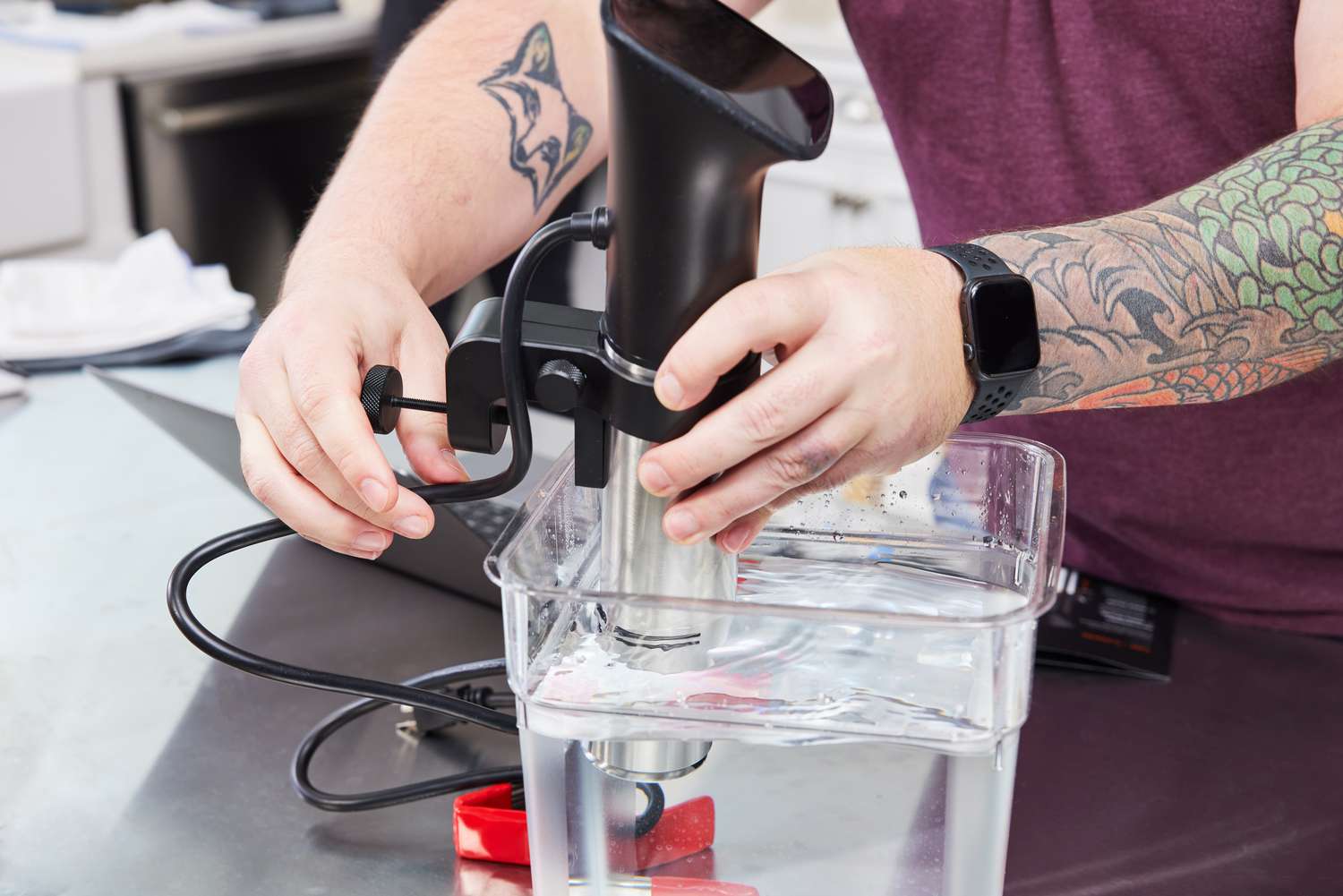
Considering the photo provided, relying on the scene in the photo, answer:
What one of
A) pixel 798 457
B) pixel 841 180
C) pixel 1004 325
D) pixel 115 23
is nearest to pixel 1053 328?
pixel 1004 325

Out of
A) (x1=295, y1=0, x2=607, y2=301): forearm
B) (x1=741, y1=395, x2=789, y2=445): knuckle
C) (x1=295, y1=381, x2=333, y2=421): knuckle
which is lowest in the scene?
(x1=295, y1=381, x2=333, y2=421): knuckle

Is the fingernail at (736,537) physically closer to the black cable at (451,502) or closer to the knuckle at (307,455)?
the black cable at (451,502)

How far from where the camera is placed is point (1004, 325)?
59cm

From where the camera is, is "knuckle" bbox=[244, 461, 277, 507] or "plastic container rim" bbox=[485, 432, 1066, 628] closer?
"plastic container rim" bbox=[485, 432, 1066, 628]

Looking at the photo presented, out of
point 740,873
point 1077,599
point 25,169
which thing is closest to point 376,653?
point 740,873

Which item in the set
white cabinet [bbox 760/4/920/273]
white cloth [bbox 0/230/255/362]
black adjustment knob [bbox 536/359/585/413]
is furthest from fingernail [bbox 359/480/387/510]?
white cabinet [bbox 760/4/920/273]

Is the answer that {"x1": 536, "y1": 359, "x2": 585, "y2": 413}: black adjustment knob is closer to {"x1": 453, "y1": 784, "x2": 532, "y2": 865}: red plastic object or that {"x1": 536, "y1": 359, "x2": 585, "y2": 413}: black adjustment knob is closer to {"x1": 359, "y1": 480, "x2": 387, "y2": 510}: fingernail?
{"x1": 359, "y1": 480, "x2": 387, "y2": 510}: fingernail

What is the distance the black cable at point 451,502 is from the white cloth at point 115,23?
1945 mm

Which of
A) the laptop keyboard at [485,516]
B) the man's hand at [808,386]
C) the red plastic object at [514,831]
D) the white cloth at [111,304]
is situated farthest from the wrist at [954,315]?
the white cloth at [111,304]

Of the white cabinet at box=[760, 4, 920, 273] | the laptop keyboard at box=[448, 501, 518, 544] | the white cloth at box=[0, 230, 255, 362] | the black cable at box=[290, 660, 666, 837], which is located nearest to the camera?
the black cable at box=[290, 660, 666, 837]

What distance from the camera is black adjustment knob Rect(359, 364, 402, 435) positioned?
63 centimetres

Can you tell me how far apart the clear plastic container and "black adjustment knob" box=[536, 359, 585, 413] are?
6cm

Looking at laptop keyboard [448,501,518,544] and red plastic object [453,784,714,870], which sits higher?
laptop keyboard [448,501,518,544]

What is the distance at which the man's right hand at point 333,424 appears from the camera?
62 cm
